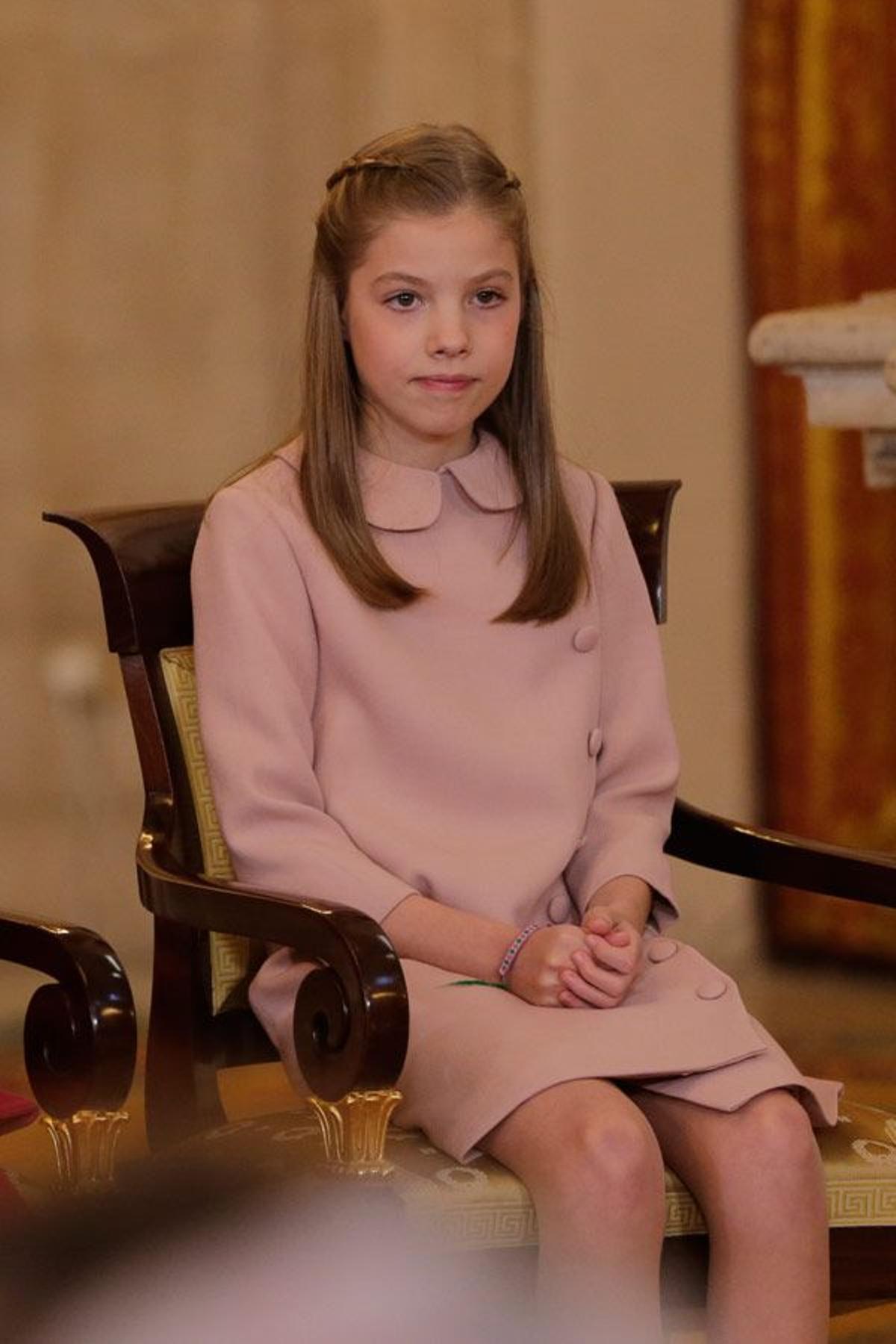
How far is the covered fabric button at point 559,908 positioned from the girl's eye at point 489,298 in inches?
23.5

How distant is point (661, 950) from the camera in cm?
211

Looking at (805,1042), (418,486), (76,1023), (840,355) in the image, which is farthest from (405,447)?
(805,1042)

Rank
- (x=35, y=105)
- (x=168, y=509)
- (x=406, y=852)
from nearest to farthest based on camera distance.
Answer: (x=406, y=852) → (x=168, y=509) → (x=35, y=105)

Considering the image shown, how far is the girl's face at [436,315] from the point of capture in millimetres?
2121

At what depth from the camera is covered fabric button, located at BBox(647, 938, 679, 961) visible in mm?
2090

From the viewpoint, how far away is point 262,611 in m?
2.12

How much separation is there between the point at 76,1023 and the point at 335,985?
230mm

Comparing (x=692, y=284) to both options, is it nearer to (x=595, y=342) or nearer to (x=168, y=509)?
(x=595, y=342)

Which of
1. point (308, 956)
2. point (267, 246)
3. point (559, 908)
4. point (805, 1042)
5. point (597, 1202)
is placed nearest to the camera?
point (597, 1202)

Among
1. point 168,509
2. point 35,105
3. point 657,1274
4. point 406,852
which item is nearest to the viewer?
point 657,1274

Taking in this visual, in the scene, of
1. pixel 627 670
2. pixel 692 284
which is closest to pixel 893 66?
pixel 692 284

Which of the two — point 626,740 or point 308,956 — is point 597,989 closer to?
point 308,956

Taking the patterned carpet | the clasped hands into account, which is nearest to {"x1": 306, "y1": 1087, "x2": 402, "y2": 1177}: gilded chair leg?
the clasped hands

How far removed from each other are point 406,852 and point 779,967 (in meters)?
2.80
